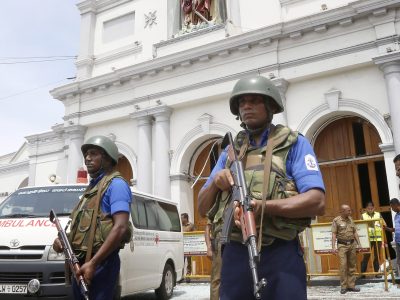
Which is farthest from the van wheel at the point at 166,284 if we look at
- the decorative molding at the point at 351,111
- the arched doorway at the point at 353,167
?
the decorative molding at the point at 351,111

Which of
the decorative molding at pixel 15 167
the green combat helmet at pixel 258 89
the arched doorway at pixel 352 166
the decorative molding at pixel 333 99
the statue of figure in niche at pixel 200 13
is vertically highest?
the statue of figure in niche at pixel 200 13

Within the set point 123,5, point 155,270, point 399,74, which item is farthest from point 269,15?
point 155,270

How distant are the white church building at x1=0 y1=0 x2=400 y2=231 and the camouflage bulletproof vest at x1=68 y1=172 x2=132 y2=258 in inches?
329

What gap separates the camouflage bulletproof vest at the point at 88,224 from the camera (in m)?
3.21

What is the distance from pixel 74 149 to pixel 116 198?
13646mm

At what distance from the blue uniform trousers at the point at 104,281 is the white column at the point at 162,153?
1052cm

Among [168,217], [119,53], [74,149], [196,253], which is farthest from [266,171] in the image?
→ [119,53]

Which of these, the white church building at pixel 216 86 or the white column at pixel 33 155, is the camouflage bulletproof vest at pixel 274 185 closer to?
the white church building at pixel 216 86

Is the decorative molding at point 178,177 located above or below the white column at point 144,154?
below

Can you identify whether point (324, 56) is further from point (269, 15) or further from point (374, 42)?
point (269, 15)

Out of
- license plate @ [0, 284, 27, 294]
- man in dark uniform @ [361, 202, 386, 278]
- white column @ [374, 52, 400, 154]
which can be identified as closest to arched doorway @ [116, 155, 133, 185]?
man in dark uniform @ [361, 202, 386, 278]

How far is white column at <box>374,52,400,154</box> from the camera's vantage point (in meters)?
10.5

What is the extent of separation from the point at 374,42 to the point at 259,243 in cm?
1069

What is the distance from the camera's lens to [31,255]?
5.46 metres
